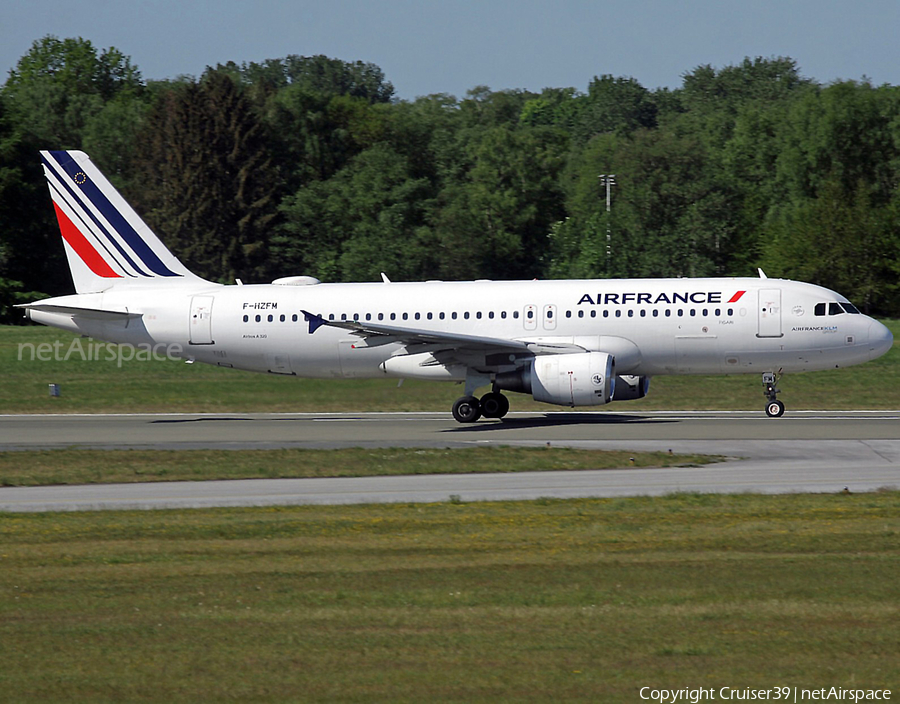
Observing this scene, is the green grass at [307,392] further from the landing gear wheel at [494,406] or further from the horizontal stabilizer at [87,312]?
the horizontal stabilizer at [87,312]

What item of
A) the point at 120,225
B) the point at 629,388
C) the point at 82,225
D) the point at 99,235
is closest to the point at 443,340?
the point at 629,388

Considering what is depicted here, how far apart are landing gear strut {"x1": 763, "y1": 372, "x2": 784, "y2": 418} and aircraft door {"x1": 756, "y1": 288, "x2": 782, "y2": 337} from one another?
1.47 meters

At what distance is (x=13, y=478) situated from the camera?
23.6 meters

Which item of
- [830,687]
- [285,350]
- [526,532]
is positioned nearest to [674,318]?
[285,350]

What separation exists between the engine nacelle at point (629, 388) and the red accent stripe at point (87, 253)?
15622 millimetres

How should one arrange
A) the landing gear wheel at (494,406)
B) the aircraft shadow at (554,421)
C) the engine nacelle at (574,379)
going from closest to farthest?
1. the engine nacelle at (574,379)
2. the aircraft shadow at (554,421)
3. the landing gear wheel at (494,406)

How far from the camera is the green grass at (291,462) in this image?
23.6 metres

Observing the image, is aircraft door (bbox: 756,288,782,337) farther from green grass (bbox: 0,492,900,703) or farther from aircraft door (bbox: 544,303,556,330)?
green grass (bbox: 0,492,900,703)

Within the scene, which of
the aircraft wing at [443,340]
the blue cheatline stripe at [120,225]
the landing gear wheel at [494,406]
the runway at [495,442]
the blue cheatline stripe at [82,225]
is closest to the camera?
the runway at [495,442]

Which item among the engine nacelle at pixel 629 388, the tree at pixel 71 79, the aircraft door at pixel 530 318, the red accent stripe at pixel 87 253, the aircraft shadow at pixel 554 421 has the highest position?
the tree at pixel 71 79

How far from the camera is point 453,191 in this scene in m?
86.6

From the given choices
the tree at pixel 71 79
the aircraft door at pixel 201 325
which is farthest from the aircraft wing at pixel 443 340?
the tree at pixel 71 79

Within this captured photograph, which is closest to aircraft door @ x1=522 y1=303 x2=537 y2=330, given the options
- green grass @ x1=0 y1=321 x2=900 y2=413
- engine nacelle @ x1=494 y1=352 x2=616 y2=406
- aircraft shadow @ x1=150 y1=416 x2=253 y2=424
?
engine nacelle @ x1=494 y1=352 x2=616 y2=406

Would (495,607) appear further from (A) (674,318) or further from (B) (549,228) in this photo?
(B) (549,228)
